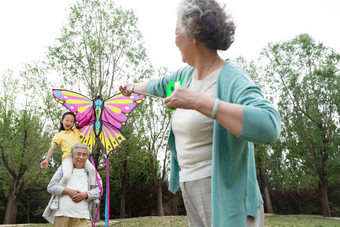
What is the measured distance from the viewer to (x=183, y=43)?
1.50 metres

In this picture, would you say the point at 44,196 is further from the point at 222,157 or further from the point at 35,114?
the point at 222,157

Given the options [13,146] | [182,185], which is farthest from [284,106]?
[182,185]

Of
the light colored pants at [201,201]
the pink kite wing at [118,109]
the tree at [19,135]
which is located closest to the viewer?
the light colored pants at [201,201]

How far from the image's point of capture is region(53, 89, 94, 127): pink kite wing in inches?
239

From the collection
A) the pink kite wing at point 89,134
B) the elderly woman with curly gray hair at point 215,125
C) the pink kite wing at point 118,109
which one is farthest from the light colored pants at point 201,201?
the pink kite wing at point 89,134

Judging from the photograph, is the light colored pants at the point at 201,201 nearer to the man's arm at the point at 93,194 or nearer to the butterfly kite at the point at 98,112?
the man's arm at the point at 93,194

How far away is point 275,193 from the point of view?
2600 cm

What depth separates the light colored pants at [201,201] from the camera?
1356 millimetres

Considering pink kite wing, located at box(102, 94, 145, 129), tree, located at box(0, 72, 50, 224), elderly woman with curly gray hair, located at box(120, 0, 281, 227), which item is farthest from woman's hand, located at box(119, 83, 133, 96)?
tree, located at box(0, 72, 50, 224)

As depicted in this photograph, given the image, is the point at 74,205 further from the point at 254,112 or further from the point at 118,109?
the point at 254,112

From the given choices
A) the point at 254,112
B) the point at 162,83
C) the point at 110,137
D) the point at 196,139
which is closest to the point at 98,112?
the point at 110,137

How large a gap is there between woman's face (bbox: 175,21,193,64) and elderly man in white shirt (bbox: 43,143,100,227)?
9.69 feet

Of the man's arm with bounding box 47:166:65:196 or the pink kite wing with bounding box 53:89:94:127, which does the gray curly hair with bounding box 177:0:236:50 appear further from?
the pink kite wing with bounding box 53:89:94:127

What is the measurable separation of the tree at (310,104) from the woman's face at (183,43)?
18381mm
